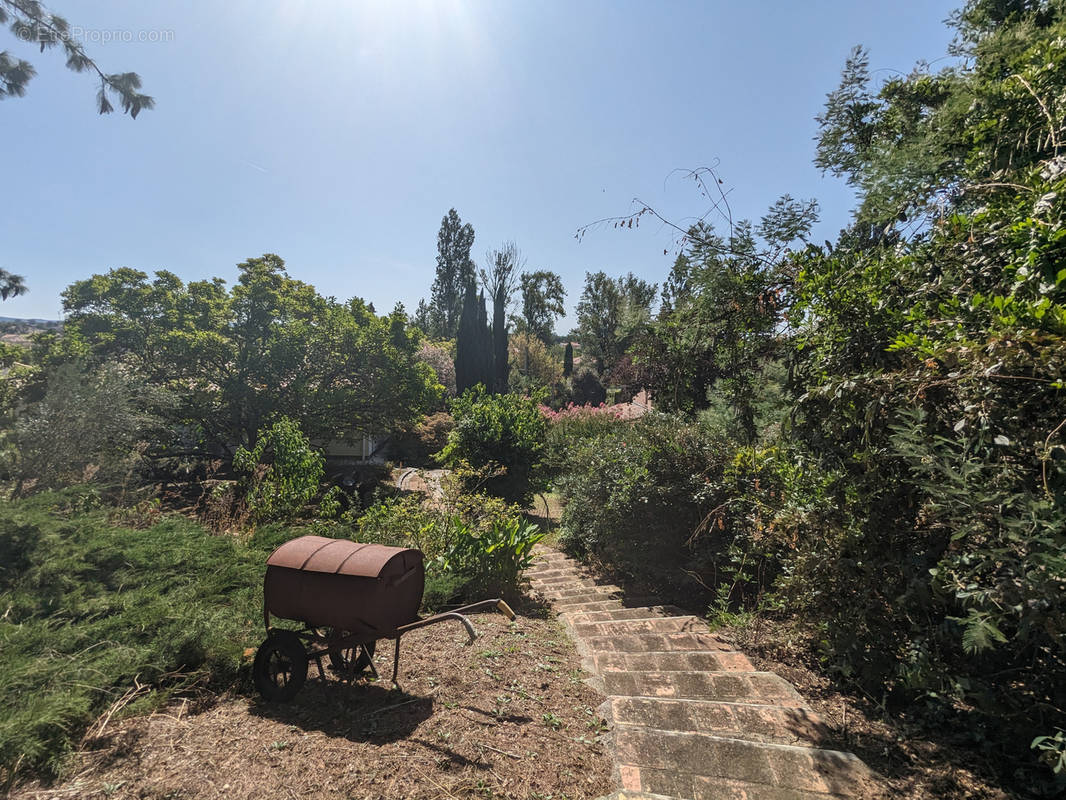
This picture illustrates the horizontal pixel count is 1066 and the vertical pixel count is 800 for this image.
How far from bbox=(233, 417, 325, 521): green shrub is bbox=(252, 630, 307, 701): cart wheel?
5.22 meters

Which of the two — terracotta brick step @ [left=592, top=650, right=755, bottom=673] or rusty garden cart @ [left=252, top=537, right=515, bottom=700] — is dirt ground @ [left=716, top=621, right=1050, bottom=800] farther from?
rusty garden cart @ [left=252, top=537, right=515, bottom=700]

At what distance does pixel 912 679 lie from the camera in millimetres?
2441

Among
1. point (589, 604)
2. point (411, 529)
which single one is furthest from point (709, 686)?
point (411, 529)

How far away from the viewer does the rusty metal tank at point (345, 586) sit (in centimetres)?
320

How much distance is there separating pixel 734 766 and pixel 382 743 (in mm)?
2053

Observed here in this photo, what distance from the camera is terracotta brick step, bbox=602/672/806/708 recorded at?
10.3 feet

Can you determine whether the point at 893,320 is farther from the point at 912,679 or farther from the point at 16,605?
the point at 16,605

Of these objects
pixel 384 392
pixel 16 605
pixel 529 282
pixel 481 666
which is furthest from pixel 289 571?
pixel 529 282

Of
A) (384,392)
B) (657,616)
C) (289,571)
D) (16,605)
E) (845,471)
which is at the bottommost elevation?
(657,616)

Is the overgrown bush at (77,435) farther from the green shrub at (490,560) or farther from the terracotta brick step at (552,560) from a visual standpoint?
the terracotta brick step at (552,560)

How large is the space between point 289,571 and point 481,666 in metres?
1.70

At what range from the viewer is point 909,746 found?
102 inches

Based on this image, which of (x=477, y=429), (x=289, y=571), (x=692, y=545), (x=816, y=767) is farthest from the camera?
(x=477, y=429)

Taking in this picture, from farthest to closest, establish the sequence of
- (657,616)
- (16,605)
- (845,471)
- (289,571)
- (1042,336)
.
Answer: (657,616) < (16,605) < (289,571) < (845,471) < (1042,336)
